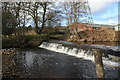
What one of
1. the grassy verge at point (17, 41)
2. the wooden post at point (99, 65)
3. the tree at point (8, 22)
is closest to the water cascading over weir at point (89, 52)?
the grassy verge at point (17, 41)

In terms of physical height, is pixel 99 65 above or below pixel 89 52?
above

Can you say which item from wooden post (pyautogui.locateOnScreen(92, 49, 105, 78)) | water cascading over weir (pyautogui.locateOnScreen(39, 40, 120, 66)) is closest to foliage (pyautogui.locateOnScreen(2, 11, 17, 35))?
water cascading over weir (pyautogui.locateOnScreen(39, 40, 120, 66))

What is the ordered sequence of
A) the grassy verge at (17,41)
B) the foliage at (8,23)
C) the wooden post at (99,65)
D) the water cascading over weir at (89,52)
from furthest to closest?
1. the grassy verge at (17,41)
2. the foliage at (8,23)
3. the water cascading over weir at (89,52)
4. the wooden post at (99,65)

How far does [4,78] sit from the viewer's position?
4824 mm

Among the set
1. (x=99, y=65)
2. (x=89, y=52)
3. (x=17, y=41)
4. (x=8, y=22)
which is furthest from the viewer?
(x=17, y=41)

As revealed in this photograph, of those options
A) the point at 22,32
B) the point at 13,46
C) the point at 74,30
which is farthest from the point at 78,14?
the point at 13,46

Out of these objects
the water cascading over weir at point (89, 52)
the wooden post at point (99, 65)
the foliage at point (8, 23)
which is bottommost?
the water cascading over weir at point (89, 52)

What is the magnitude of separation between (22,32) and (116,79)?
1137cm

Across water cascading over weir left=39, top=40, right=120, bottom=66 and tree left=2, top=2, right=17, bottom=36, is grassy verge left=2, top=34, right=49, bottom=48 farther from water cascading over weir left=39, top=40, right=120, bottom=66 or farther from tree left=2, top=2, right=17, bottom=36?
water cascading over weir left=39, top=40, right=120, bottom=66

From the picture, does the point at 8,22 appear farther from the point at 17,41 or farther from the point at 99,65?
the point at 99,65

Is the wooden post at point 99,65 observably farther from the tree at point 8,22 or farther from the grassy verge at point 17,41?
the grassy verge at point 17,41

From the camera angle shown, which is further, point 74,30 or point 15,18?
point 74,30

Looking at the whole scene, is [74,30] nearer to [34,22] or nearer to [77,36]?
[77,36]

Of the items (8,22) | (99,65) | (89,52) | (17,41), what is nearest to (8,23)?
(8,22)
